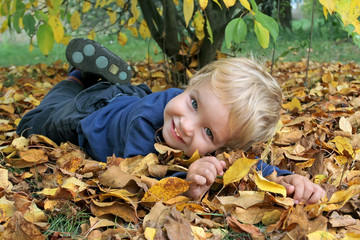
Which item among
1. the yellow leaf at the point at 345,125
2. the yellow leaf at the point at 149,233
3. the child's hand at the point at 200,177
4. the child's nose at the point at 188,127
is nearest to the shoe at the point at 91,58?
the child's nose at the point at 188,127

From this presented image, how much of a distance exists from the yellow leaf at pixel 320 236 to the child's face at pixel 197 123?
578 millimetres

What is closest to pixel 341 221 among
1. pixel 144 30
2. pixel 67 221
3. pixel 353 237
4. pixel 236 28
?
pixel 353 237

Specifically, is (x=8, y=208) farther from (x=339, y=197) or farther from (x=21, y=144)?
(x=339, y=197)

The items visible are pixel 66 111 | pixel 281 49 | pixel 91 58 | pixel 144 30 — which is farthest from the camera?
pixel 281 49

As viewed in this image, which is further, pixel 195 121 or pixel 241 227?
pixel 195 121

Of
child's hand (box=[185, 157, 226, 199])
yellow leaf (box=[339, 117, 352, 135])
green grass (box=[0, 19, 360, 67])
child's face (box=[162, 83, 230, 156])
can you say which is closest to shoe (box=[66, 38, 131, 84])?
child's face (box=[162, 83, 230, 156])

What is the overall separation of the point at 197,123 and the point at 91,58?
105 centimetres

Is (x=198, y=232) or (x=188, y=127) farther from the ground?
(x=188, y=127)

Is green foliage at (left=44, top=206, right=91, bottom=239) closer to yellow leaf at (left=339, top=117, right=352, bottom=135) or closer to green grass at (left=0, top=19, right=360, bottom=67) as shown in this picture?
yellow leaf at (left=339, top=117, right=352, bottom=135)

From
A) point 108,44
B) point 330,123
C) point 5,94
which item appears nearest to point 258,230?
point 330,123

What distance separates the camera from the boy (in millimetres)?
1351

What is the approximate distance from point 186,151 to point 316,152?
57 cm

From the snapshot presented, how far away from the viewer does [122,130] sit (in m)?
1.74

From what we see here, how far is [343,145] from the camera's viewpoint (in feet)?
→ 5.04
